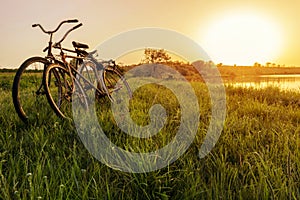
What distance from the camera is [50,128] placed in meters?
3.13

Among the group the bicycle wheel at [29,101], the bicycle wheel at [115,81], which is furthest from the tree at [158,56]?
the bicycle wheel at [29,101]

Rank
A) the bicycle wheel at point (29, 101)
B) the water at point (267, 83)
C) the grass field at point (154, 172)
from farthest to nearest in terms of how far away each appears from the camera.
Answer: the water at point (267, 83) → the bicycle wheel at point (29, 101) → the grass field at point (154, 172)

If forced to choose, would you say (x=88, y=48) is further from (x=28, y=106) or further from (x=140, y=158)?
(x=140, y=158)

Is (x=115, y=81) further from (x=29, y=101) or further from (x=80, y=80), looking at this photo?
(x=29, y=101)

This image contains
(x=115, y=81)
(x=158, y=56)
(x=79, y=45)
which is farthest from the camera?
(x=158, y=56)

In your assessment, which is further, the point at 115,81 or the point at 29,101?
the point at 115,81

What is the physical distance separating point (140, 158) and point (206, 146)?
0.74 m

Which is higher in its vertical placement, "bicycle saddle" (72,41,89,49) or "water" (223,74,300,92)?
"bicycle saddle" (72,41,89,49)

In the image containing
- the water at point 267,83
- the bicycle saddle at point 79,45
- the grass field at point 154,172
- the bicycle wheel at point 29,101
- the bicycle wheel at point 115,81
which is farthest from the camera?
the water at point 267,83

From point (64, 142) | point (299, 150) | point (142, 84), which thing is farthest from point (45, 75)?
point (142, 84)

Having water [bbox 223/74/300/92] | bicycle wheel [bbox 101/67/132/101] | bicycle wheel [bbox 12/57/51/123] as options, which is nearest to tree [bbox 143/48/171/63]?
water [bbox 223/74/300/92]

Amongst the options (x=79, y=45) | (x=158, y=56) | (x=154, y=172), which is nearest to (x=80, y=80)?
(x=79, y=45)

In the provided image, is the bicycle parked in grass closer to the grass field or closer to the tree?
the grass field

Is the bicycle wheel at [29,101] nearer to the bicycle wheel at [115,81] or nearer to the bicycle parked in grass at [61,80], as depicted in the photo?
the bicycle parked in grass at [61,80]
